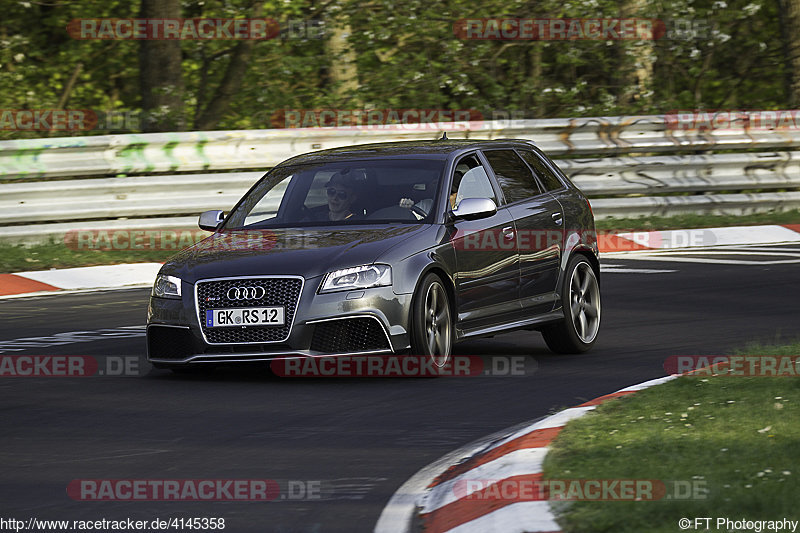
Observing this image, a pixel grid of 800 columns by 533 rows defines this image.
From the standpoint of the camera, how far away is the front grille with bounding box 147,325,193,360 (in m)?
9.37

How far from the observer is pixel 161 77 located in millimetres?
20297

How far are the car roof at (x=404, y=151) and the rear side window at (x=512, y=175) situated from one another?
10 cm

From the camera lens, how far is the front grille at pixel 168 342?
9367 millimetres

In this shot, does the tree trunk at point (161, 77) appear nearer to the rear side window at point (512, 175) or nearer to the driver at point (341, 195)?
the rear side window at point (512, 175)

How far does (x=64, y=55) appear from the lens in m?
26.4

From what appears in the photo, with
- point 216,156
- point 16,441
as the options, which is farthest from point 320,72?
point 16,441

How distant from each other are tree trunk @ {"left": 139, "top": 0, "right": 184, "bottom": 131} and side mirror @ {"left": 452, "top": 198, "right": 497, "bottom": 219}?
10.4 m

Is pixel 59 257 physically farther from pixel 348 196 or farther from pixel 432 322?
pixel 432 322

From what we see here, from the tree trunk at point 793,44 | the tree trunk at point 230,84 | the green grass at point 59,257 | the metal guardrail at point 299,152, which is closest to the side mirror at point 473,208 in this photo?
the green grass at point 59,257

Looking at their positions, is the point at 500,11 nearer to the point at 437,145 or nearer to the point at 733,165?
the point at 733,165

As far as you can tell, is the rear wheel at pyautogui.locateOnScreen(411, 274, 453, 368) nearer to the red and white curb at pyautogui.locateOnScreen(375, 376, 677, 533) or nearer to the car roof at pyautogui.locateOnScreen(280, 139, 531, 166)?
the car roof at pyautogui.locateOnScreen(280, 139, 531, 166)

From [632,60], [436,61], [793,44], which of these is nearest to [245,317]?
[436,61]

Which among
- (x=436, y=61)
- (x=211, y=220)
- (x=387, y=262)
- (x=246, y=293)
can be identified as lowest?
(x=246, y=293)

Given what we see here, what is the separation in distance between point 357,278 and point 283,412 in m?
1.21
